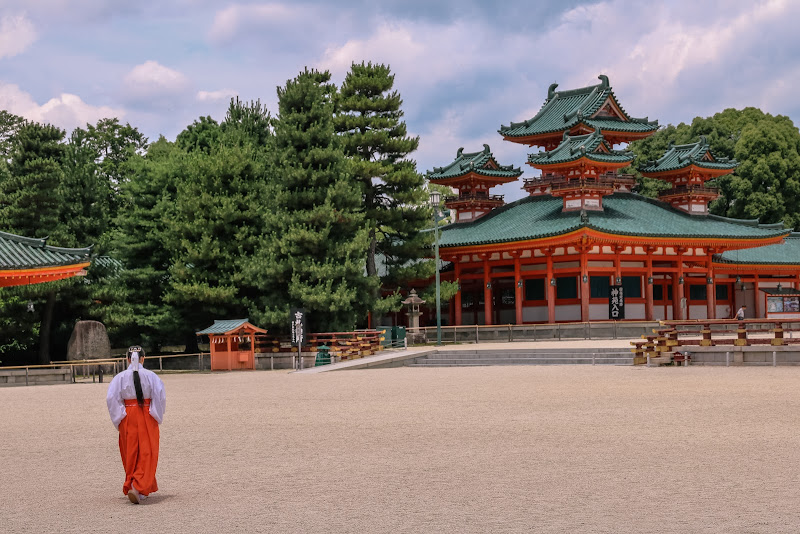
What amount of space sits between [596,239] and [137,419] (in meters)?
32.7

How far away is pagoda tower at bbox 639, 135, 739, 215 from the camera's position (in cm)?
4609

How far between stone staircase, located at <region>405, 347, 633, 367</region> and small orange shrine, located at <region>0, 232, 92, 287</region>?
11696 mm

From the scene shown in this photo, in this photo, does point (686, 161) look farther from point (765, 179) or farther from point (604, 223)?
point (765, 179)

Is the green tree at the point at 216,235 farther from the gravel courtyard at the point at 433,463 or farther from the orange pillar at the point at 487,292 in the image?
the gravel courtyard at the point at 433,463

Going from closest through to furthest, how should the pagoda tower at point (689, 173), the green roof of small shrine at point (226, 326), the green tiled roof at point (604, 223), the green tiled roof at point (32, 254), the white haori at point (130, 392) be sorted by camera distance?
1. the white haori at point (130, 392)
2. the green tiled roof at point (32, 254)
3. the green roof of small shrine at point (226, 326)
4. the green tiled roof at point (604, 223)
5. the pagoda tower at point (689, 173)

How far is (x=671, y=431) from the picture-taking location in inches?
497

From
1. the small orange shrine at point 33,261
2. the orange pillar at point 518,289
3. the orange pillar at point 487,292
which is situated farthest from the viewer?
the orange pillar at point 487,292

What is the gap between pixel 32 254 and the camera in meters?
29.2

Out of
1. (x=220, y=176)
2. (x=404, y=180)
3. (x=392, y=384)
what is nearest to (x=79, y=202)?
(x=220, y=176)

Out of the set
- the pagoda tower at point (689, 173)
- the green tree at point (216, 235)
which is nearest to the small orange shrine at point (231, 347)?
the green tree at point (216, 235)

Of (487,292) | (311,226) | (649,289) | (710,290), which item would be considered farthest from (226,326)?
(710,290)

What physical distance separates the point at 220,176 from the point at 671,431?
26.0 m

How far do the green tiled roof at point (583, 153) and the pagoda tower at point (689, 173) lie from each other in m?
3.44

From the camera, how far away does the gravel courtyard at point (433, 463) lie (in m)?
7.75
